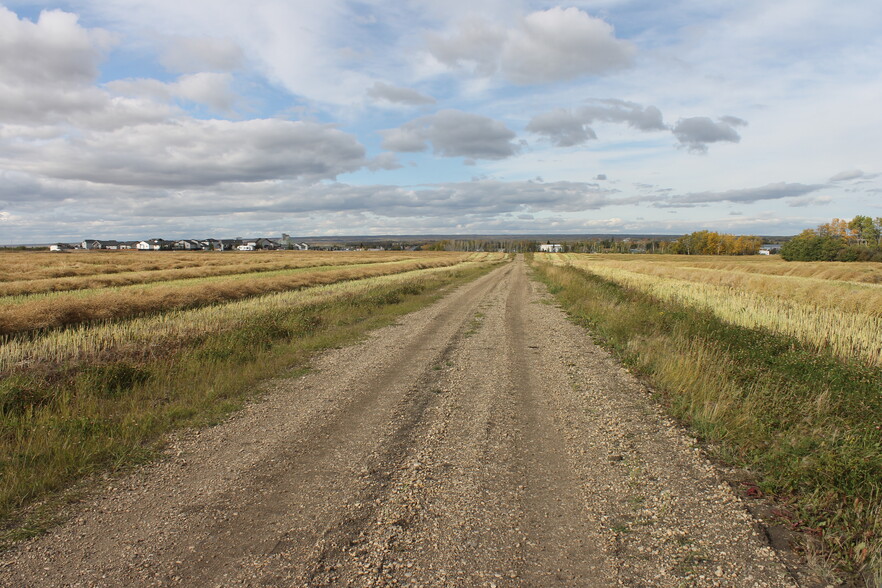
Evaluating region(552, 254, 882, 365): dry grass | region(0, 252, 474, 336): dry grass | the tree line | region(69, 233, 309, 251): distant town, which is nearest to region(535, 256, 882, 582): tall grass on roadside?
region(552, 254, 882, 365): dry grass

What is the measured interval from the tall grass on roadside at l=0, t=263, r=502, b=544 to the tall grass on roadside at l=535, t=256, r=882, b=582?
21.5ft

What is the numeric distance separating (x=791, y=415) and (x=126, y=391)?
32.1 ft

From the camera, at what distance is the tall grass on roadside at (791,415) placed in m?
3.91

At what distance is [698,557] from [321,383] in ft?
20.7

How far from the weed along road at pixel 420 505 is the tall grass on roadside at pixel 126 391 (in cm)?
57

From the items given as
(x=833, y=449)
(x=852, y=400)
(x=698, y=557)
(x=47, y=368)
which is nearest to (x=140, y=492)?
(x=698, y=557)

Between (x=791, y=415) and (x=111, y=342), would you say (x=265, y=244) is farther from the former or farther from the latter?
(x=791, y=415)

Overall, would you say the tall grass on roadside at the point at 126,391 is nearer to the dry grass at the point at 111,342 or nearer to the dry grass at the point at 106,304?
the dry grass at the point at 111,342

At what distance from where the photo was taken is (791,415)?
237 inches

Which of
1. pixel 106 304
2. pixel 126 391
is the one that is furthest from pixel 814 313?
pixel 106 304

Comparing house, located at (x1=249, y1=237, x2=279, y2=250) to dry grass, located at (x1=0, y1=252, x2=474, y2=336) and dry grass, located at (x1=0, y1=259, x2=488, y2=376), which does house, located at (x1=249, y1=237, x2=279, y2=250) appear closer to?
dry grass, located at (x1=0, y1=252, x2=474, y2=336)

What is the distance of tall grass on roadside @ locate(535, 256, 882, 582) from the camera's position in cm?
391

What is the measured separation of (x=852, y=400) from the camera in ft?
20.5

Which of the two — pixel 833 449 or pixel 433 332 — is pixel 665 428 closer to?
pixel 833 449
